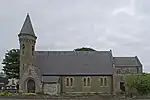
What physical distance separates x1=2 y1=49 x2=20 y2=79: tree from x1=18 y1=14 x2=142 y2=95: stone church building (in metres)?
14.3

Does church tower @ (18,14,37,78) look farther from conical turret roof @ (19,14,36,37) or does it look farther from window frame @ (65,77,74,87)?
window frame @ (65,77,74,87)

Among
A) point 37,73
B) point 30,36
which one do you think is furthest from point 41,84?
point 30,36

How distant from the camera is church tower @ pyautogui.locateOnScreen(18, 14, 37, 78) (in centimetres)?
5806

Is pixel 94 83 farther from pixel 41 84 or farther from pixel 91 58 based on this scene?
pixel 41 84

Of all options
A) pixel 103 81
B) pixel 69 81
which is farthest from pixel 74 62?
pixel 103 81

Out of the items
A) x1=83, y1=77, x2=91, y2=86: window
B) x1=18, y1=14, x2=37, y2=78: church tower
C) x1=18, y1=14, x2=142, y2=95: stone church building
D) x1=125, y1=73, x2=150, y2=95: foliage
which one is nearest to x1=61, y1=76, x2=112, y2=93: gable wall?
x1=18, y1=14, x2=142, y2=95: stone church building

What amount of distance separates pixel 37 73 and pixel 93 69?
41.3ft

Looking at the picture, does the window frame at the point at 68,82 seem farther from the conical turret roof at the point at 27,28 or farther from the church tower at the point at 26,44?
the conical turret roof at the point at 27,28

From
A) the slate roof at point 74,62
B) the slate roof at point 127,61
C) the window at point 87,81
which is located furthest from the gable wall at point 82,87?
the slate roof at point 127,61

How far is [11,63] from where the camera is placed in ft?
243

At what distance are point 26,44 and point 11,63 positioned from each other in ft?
58.6

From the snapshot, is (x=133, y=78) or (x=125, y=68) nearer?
(x=133, y=78)

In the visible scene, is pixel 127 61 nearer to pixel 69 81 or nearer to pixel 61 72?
pixel 69 81

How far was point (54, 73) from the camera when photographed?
58.3 meters
